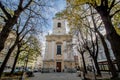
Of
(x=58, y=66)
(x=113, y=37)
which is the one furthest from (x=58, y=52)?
(x=113, y=37)

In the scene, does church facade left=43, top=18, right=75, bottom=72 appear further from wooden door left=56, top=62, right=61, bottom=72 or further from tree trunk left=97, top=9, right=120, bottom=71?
tree trunk left=97, top=9, right=120, bottom=71

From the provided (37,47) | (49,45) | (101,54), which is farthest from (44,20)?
(49,45)

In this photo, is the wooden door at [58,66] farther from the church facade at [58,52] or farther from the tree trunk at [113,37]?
the tree trunk at [113,37]

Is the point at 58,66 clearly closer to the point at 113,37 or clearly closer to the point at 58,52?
the point at 58,52

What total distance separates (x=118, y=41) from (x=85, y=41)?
1704 centimetres

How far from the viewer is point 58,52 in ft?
158

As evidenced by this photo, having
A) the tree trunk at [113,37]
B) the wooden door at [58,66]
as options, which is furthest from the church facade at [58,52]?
the tree trunk at [113,37]

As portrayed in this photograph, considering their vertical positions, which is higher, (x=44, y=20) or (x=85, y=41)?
(x=85, y=41)

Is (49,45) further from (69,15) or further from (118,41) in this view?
(118,41)

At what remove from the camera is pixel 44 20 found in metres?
10.7

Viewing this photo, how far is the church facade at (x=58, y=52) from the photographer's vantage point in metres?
45.3

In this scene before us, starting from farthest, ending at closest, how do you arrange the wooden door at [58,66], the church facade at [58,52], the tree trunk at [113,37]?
1. the wooden door at [58,66]
2. the church facade at [58,52]
3. the tree trunk at [113,37]

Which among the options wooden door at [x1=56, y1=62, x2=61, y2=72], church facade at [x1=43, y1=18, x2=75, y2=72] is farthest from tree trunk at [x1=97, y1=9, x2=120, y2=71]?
wooden door at [x1=56, y1=62, x2=61, y2=72]

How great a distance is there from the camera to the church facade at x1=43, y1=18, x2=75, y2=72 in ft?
149
